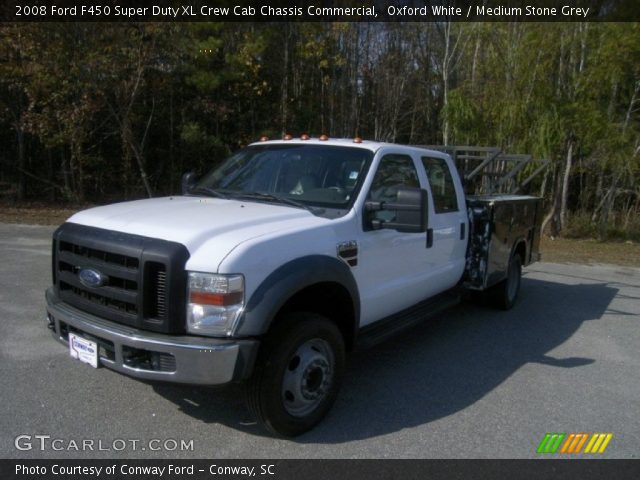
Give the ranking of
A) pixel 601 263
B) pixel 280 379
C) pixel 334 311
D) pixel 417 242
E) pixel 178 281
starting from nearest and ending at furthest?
pixel 178 281
pixel 280 379
pixel 334 311
pixel 417 242
pixel 601 263

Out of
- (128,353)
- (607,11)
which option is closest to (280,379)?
(128,353)

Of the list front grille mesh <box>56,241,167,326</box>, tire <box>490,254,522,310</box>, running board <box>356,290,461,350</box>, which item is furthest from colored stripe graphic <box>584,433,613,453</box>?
tire <box>490,254,522,310</box>

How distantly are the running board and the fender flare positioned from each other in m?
0.72

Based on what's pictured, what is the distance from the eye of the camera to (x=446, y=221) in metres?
5.40

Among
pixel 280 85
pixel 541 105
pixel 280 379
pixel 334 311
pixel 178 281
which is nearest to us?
pixel 178 281

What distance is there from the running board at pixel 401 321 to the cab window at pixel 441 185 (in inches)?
35.5

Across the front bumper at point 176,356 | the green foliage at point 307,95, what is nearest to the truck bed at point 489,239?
the front bumper at point 176,356

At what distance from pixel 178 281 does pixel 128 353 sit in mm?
538

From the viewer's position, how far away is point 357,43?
743 inches

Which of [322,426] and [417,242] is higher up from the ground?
[417,242]

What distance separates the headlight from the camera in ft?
10.2

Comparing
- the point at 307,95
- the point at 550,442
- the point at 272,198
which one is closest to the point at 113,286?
the point at 272,198

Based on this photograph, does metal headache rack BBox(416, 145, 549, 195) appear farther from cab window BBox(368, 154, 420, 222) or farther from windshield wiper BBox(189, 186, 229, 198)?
windshield wiper BBox(189, 186, 229, 198)

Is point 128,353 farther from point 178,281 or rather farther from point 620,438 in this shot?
point 620,438
